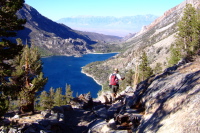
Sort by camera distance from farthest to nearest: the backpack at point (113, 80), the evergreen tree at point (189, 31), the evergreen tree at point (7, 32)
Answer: the evergreen tree at point (189, 31) < the backpack at point (113, 80) < the evergreen tree at point (7, 32)

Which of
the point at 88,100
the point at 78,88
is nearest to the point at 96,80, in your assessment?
the point at 78,88

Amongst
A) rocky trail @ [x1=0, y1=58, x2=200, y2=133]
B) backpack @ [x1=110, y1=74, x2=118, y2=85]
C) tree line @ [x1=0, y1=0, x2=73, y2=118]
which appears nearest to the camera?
rocky trail @ [x1=0, y1=58, x2=200, y2=133]

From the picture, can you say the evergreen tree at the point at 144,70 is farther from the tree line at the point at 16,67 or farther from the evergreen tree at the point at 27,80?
the evergreen tree at the point at 27,80

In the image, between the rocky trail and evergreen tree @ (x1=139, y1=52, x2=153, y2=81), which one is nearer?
the rocky trail

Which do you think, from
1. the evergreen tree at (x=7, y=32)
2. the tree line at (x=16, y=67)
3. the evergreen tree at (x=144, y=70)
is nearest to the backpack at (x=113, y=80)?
the tree line at (x=16, y=67)

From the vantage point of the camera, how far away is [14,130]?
409 inches

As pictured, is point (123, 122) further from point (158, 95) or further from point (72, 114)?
point (72, 114)

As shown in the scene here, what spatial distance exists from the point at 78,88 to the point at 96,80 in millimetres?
41883

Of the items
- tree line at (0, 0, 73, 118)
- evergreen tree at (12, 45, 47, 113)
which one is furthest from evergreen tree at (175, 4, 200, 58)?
tree line at (0, 0, 73, 118)

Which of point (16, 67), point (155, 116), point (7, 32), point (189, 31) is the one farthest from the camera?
point (189, 31)

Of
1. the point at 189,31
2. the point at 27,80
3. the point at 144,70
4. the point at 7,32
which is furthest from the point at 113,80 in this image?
the point at 144,70

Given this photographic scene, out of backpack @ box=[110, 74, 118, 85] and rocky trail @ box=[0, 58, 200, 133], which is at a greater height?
backpack @ box=[110, 74, 118, 85]

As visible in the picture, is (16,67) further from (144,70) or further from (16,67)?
(144,70)

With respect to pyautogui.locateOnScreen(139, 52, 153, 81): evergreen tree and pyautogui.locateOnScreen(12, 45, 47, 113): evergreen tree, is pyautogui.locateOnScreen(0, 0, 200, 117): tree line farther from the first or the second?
pyautogui.locateOnScreen(139, 52, 153, 81): evergreen tree
